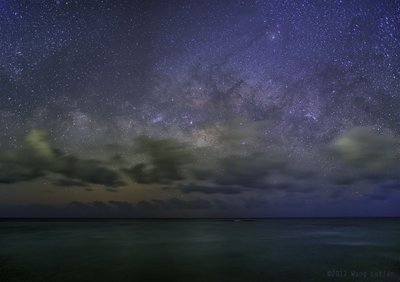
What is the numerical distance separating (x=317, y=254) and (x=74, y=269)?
1007 inches

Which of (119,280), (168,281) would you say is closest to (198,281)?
(168,281)

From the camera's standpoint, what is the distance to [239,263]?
30.3 meters

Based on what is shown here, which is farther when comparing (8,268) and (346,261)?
(346,261)

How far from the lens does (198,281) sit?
23.4 meters

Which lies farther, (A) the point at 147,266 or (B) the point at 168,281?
(A) the point at 147,266

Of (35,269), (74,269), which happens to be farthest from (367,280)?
(35,269)

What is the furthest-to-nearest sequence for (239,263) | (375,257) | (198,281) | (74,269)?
(375,257), (239,263), (74,269), (198,281)

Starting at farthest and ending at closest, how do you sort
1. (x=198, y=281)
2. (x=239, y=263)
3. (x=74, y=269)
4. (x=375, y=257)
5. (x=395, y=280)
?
(x=375, y=257) < (x=239, y=263) < (x=74, y=269) < (x=198, y=281) < (x=395, y=280)

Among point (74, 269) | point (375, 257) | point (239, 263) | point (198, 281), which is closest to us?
point (198, 281)

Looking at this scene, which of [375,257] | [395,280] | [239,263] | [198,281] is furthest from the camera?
[375,257]

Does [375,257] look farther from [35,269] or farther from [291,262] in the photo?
[35,269]

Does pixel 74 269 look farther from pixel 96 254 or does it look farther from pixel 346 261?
pixel 346 261

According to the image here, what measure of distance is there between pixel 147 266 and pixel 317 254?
1966cm

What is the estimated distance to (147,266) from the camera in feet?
93.1
